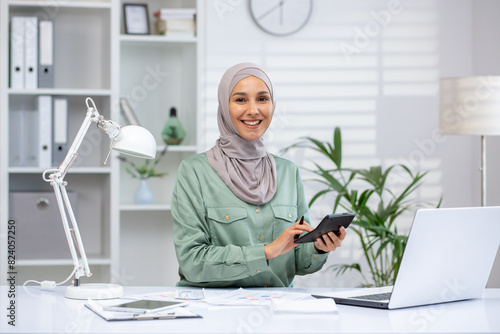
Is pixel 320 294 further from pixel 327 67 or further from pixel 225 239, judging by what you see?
pixel 327 67

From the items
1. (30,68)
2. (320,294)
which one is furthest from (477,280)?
(30,68)

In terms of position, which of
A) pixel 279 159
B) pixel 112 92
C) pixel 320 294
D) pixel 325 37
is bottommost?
pixel 320 294

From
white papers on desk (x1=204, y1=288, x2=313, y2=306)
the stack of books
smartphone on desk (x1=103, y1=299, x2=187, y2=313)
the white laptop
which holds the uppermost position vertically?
the stack of books

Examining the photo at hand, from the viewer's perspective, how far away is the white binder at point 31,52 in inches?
122

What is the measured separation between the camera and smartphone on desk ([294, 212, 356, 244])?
1.64 meters

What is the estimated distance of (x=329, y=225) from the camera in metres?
1.66

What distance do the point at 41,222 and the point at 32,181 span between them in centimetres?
34

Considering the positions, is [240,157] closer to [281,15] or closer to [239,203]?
[239,203]

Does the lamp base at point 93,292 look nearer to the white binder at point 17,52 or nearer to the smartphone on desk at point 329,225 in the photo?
the smartphone on desk at point 329,225

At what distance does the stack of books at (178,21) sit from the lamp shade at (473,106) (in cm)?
130

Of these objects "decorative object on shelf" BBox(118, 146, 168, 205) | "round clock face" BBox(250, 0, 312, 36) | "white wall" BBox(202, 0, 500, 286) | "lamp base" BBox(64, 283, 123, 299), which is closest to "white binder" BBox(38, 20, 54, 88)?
"decorative object on shelf" BBox(118, 146, 168, 205)

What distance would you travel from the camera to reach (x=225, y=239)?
2006 millimetres

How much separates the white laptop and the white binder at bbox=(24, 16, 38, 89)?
6.77 feet

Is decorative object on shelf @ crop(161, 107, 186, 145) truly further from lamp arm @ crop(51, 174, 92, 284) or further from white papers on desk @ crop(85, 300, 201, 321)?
white papers on desk @ crop(85, 300, 201, 321)
